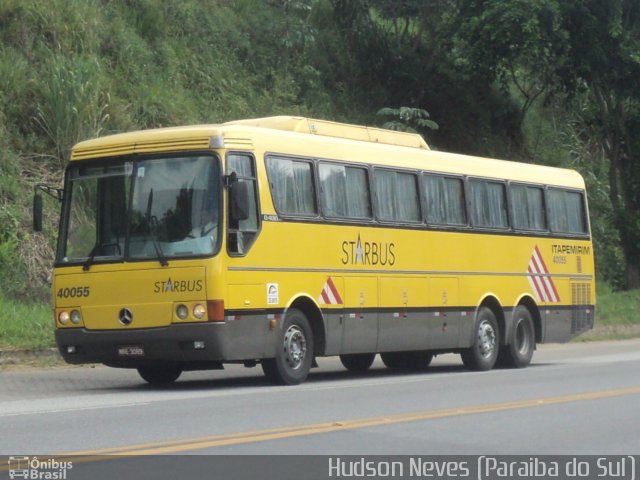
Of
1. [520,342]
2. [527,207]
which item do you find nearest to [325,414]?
[520,342]

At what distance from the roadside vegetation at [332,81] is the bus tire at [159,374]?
10.7 feet

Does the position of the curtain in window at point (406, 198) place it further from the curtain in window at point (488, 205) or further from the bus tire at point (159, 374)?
the bus tire at point (159, 374)

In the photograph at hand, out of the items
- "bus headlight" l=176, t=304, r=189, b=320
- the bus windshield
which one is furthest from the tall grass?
"bus headlight" l=176, t=304, r=189, b=320

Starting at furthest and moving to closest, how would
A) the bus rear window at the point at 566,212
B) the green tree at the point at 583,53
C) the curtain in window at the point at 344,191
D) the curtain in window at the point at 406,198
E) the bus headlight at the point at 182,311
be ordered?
the green tree at the point at 583,53 < the bus rear window at the point at 566,212 < the curtain in window at the point at 406,198 < the curtain in window at the point at 344,191 < the bus headlight at the point at 182,311

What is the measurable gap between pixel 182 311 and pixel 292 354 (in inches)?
73.9

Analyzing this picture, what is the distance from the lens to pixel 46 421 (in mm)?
12180

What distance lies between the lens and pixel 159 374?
17984mm

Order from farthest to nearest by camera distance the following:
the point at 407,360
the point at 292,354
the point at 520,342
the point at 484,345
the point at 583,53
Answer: the point at 583,53, the point at 520,342, the point at 407,360, the point at 484,345, the point at 292,354

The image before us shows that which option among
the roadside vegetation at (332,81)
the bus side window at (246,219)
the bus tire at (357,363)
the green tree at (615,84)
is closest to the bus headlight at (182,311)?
the bus side window at (246,219)

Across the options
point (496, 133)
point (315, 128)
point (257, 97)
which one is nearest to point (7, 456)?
point (315, 128)

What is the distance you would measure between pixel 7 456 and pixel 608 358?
52.4 feet

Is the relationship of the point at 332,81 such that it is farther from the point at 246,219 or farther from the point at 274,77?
the point at 246,219

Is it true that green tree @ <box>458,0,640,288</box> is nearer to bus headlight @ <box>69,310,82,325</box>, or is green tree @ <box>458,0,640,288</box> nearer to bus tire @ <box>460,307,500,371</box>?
bus tire @ <box>460,307,500,371</box>

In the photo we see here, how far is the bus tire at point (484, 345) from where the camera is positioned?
21.1 meters
